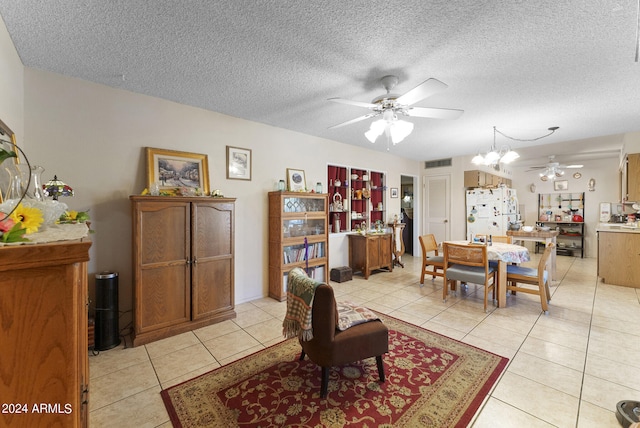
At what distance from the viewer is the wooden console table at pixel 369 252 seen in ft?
16.6

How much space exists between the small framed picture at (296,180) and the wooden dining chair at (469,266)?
2.38 meters

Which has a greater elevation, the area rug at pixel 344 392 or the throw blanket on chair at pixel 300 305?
the throw blanket on chair at pixel 300 305

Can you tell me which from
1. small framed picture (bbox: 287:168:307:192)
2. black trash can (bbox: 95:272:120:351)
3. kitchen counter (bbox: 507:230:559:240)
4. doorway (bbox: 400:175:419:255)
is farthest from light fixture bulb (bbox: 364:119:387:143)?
doorway (bbox: 400:175:419:255)

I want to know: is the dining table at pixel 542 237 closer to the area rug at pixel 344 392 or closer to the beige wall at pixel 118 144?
the area rug at pixel 344 392

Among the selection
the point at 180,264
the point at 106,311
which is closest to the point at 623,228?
the point at 180,264

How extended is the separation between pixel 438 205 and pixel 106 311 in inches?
267

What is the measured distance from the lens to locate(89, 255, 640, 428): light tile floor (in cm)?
179

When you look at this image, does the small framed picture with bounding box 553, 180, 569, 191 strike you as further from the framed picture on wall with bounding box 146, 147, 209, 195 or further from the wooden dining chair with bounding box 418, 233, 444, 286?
the framed picture on wall with bounding box 146, 147, 209, 195

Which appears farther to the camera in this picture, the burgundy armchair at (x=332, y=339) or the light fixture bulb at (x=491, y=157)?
the light fixture bulb at (x=491, y=157)

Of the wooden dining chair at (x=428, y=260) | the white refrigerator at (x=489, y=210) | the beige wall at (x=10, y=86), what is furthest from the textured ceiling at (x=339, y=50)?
the white refrigerator at (x=489, y=210)

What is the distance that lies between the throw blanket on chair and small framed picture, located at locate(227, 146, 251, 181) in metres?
2.06

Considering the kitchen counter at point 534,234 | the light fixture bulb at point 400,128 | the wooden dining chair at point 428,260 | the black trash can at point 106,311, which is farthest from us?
the kitchen counter at point 534,234

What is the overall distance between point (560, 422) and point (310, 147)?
4.24 meters

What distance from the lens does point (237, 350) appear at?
255 cm
